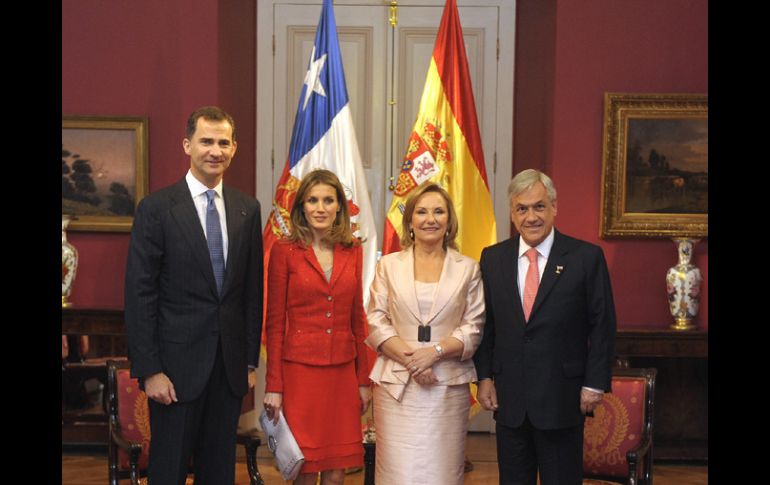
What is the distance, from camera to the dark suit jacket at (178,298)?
111 inches

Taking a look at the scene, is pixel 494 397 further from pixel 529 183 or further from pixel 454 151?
pixel 454 151

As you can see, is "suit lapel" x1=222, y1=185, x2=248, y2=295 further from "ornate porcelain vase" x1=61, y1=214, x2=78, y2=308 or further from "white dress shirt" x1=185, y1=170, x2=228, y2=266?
"ornate porcelain vase" x1=61, y1=214, x2=78, y2=308

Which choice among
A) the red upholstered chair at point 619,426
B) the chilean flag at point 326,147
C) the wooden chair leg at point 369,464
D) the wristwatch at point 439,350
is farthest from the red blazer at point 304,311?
the chilean flag at point 326,147

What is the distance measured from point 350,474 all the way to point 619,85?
3.11 metres

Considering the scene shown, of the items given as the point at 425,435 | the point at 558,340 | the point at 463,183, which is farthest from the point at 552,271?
the point at 463,183

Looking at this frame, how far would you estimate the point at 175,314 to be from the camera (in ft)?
9.47

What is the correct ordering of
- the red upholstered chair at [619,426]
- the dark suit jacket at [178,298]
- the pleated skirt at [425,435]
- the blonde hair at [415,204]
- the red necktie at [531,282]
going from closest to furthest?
the dark suit jacket at [178,298]
the red necktie at [531,282]
the pleated skirt at [425,435]
the blonde hair at [415,204]
the red upholstered chair at [619,426]

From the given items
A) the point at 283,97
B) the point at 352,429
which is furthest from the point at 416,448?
the point at 283,97

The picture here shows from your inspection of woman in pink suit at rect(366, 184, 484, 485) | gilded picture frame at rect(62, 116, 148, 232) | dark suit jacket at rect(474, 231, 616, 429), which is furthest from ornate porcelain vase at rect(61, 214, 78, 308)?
dark suit jacket at rect(474, 231, 616, 429)

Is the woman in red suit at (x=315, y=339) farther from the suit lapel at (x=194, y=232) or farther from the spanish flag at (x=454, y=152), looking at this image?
the spanish flag at (x=454, y=152)

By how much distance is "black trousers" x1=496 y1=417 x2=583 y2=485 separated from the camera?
299 cm

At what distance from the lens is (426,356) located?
3.11 metres

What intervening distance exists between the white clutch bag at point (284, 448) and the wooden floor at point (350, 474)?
1745 millimetres

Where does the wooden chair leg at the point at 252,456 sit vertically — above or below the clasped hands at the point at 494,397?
below
